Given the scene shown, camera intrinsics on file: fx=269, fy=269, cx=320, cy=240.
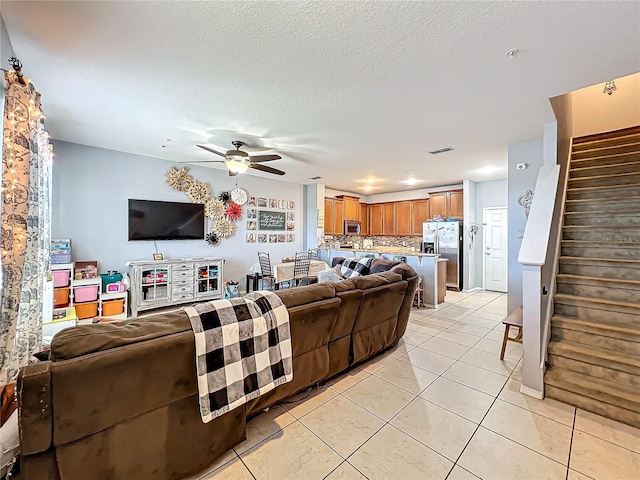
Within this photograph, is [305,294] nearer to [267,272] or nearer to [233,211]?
[267,272]

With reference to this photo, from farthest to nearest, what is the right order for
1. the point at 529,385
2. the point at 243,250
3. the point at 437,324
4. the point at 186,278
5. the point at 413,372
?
the point at 243,250 → the point at 186,278 → the point at 437,324 → the point at 413,372 → the point at 529,385

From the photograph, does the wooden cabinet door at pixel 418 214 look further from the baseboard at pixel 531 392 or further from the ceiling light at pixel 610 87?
the baseboard at pixel 531 392

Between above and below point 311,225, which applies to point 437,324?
below

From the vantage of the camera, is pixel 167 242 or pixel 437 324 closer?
pixel 437 324

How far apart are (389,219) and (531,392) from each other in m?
6.41

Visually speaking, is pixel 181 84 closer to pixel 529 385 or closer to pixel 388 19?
pixel 388 19

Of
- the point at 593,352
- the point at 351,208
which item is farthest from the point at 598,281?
the point at 351,208

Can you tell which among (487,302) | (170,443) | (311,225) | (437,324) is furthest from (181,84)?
(487,302)

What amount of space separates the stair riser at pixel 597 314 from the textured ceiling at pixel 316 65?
206cm

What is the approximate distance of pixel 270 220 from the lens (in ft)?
21.9

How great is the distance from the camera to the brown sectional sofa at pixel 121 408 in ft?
3.68

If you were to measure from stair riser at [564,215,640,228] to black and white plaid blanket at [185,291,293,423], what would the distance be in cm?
386

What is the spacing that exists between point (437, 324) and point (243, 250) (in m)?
4.24

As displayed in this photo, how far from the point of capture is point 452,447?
1.77 metres
